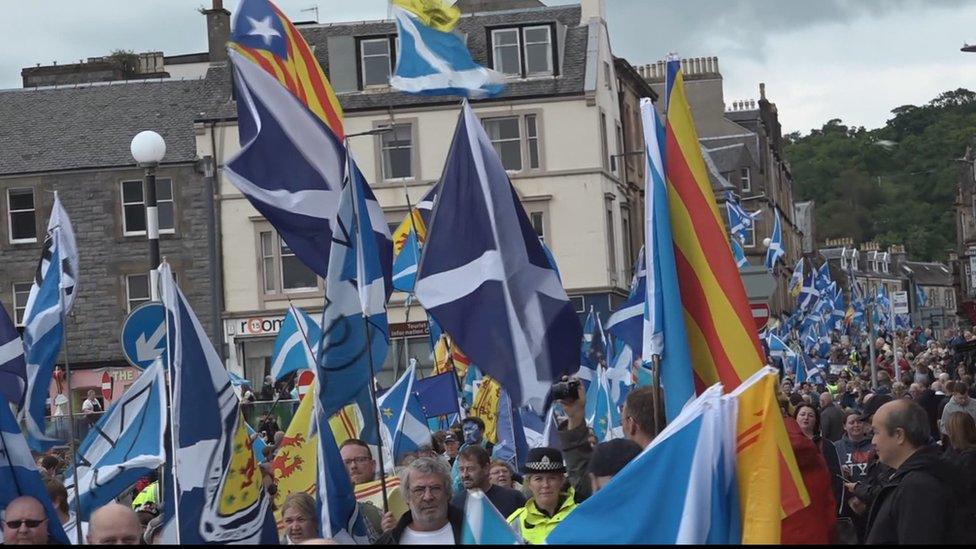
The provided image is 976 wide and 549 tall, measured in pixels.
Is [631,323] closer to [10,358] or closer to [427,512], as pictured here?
[10,358]

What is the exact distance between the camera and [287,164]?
1151 centimetres

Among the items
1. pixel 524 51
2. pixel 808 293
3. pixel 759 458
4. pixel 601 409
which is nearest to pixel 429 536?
pixel 759 458

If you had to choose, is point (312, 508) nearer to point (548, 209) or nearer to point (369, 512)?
point (369, 512)

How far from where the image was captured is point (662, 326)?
9.00 m

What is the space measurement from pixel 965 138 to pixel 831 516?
136m

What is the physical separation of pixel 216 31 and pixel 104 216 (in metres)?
5.94

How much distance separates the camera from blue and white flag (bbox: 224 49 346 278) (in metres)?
11.4

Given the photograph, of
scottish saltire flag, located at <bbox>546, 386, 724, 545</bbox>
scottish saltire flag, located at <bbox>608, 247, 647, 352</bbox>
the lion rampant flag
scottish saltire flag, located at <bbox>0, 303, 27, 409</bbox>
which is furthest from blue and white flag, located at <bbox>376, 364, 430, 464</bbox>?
scottish saltire flag, located at <bbox>546, 386, 724, 545</bbox>

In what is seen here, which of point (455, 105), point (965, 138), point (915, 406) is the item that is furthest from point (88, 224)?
point (965, 138)

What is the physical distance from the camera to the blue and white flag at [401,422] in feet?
52.9

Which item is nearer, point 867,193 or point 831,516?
point 831,516

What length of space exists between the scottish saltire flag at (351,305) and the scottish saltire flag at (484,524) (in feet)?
10.4

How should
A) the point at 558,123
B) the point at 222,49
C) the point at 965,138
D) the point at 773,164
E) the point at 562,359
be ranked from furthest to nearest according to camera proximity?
the point at 965,138 → the point at 773,164 → the point at 222,49 → the point at 558,123 → the point at 562,359

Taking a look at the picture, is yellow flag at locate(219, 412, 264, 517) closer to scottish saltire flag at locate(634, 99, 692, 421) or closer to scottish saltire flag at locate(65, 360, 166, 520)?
scottish saltire flag at locate(634, 99, 692, 421)
